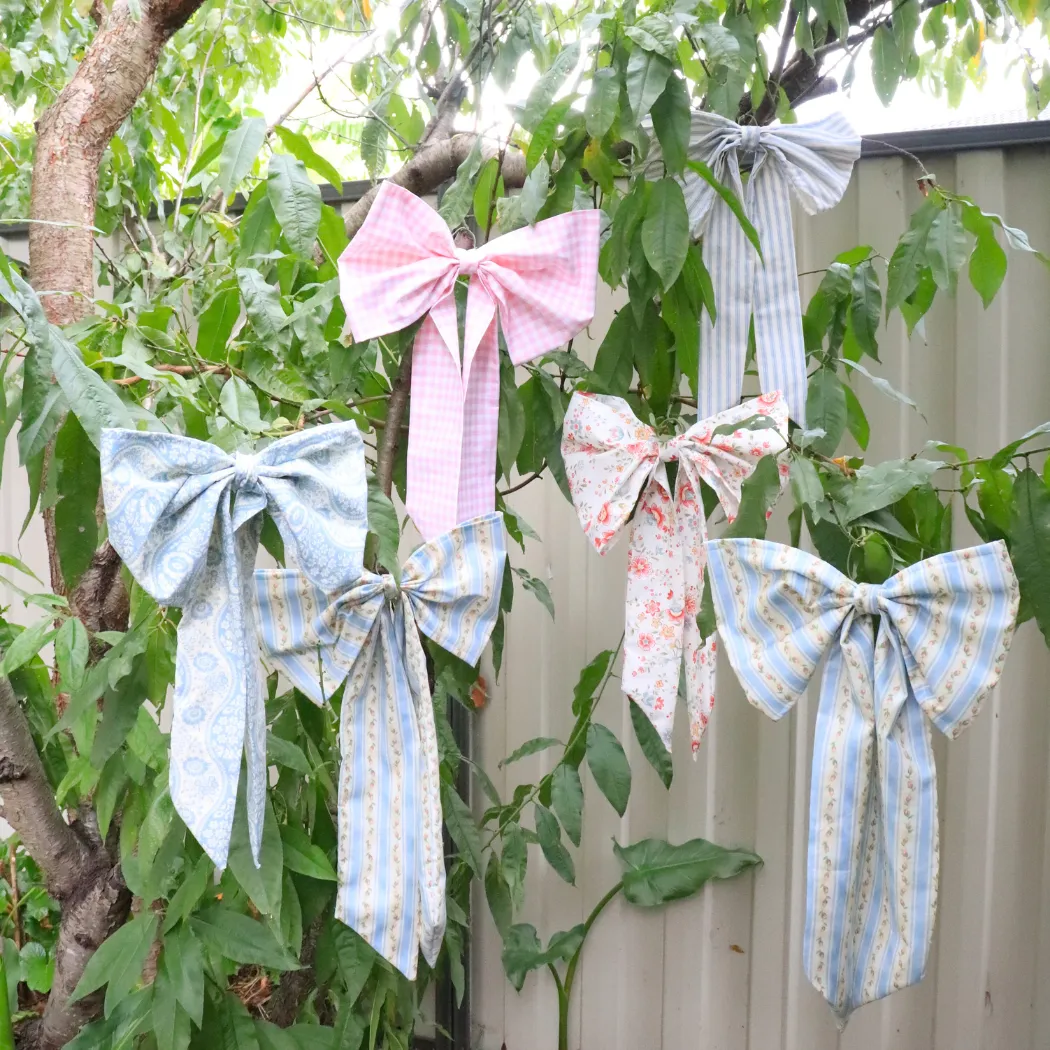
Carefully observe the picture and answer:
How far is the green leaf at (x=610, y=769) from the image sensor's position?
1.03 m

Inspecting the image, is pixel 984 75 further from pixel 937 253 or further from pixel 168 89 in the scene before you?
pixel 168 89

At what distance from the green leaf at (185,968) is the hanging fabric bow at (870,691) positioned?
50 centimetres

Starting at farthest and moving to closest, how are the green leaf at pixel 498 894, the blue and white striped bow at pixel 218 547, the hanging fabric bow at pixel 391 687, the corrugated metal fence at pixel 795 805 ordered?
the corrugated metal fence at pixel 795 805 → the green leaf at pixel 498 894 → the hanging fabric bow at pixel 391 687 → the blue and white striped bow at pixel 218 547

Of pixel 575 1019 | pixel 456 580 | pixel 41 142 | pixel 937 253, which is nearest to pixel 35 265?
pixel 41 142

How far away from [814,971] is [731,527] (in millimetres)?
355

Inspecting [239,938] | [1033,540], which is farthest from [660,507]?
[239,938]

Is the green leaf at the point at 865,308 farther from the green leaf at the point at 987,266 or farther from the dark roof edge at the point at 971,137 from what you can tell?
the dark roof edge at the point at 971,137

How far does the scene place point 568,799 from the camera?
3.34 ft

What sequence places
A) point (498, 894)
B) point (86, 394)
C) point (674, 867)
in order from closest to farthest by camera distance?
point (86, 394) < point (498, 894) < point (674, 867)

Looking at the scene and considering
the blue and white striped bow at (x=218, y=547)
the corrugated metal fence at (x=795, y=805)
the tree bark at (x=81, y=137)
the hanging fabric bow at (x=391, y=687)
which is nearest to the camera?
the blue and white striped bow at (x=218, y=547)

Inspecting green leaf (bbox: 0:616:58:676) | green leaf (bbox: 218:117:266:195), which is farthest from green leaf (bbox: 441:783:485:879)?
green leaf (bbox: 218:117:266:195)

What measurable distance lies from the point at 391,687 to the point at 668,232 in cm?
43

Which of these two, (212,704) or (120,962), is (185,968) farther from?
(212,704)

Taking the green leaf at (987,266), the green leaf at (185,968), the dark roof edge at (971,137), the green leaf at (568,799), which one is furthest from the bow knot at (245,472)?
the dark roof edge at (971,137)
